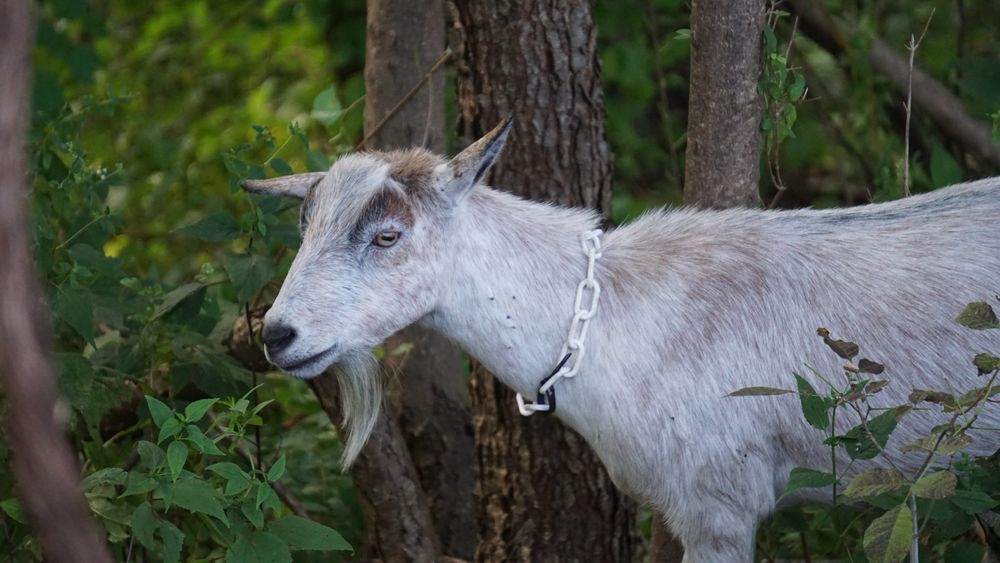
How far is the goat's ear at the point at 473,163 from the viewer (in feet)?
10.2

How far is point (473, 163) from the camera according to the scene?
3.15 m

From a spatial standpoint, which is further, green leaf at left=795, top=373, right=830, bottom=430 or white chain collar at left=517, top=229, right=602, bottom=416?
white chain collar at left=517, top=229, right=602, bottom=416

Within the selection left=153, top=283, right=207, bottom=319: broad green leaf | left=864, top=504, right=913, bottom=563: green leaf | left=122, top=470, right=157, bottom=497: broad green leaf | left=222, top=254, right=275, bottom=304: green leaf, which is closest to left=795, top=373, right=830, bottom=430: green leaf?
left=864, top=504, right=913, bottom=563: green leaf

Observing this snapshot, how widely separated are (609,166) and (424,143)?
0.74m

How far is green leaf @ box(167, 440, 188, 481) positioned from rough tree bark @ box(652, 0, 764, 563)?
1.47 metres

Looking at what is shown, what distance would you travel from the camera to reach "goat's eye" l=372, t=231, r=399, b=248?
3193 millimetres

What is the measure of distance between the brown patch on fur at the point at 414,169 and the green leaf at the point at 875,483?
1283mm

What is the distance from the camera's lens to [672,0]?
6.28 meters

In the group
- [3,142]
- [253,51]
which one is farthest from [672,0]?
[3,142]

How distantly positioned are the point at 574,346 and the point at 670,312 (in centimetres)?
27

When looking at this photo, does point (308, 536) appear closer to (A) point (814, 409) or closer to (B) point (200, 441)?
(B) point (200, 441)

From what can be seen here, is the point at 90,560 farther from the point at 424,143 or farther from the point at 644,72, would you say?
the point at 644,72

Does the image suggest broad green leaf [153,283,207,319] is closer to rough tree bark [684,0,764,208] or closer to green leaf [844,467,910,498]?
rough tree bark [684,0,764,208]

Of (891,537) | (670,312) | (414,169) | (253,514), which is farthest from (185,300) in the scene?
(891,537)
